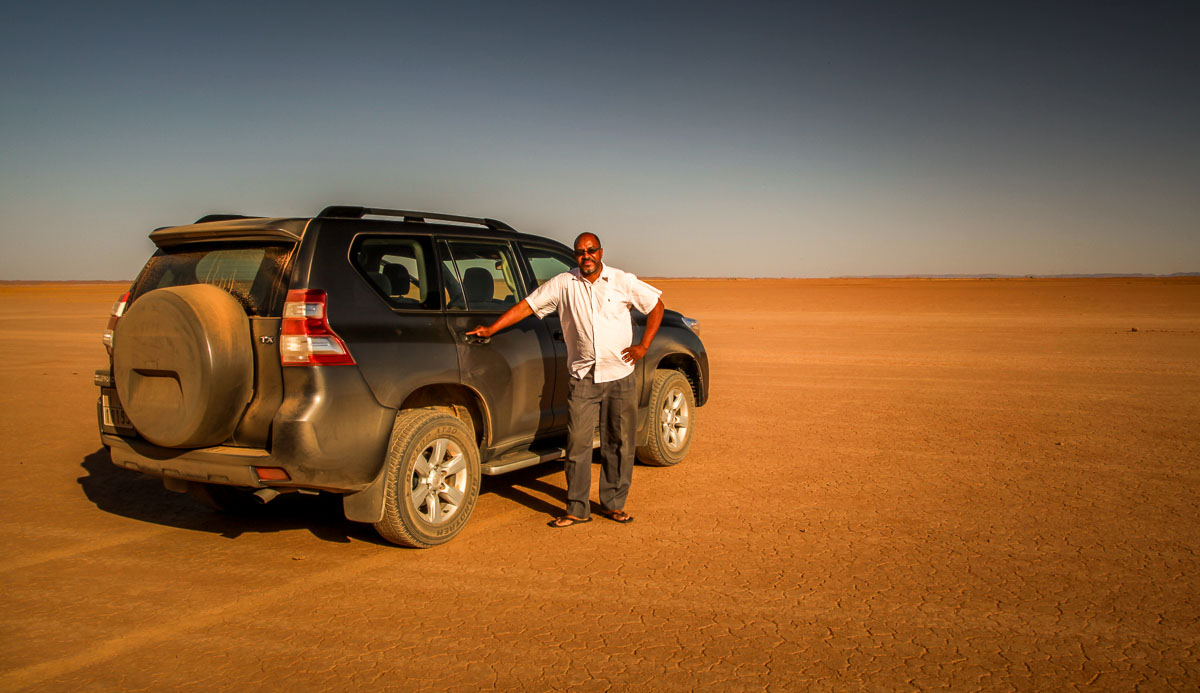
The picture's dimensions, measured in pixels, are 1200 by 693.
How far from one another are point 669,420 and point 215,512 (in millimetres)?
3478

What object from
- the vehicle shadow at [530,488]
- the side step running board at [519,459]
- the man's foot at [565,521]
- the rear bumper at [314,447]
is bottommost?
the vehicle shadow at [530,488]

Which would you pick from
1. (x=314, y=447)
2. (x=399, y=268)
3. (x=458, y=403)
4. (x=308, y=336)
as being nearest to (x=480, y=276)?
(x=399, y=268)

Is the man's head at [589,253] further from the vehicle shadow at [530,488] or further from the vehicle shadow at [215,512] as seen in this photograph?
the vehicle shadow at [215,512]

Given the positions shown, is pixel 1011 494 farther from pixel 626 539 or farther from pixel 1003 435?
pixel 626 539

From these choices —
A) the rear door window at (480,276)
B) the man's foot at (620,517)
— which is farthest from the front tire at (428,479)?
the man's foot at (620,517)

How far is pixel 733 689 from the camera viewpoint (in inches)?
120

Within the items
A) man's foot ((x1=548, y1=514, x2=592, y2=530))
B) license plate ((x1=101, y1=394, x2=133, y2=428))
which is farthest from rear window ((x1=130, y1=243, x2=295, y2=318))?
man's foot ((x1=548, y1=514, x2=592, y2=530))

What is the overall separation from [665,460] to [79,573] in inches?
Answer: 160

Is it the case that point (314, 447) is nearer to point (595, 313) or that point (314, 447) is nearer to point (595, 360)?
point (595, 360)

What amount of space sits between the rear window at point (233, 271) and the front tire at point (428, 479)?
94 cm

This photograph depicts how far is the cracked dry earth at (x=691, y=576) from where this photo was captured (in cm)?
322

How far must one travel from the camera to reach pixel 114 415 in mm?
4516

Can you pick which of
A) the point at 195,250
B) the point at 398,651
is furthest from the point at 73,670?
the point at 195,250

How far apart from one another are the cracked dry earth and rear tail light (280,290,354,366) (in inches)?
46.5
